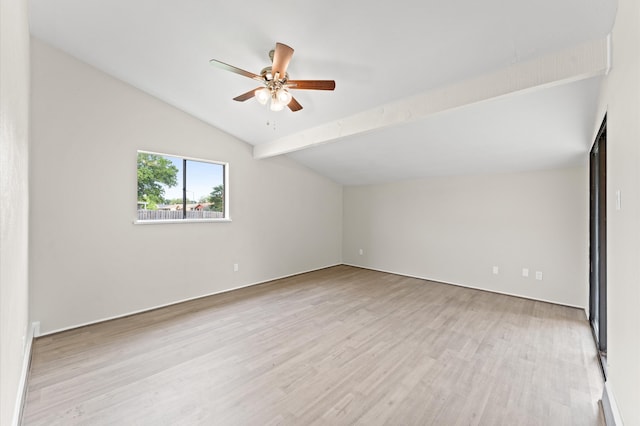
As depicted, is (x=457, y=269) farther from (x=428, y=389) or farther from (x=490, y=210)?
(x=428, y=389)

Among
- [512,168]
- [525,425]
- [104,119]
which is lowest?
[525,425]

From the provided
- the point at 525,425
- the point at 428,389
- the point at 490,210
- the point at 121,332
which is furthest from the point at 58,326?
the point at 490,210

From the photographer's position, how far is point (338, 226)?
21.6ft

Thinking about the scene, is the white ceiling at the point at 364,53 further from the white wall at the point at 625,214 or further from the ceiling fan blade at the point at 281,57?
the white wall at the point at 625,214

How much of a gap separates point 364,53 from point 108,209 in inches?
127

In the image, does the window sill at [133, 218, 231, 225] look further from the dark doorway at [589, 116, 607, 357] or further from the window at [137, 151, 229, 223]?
the dark doorway at [589, 116, 607, 357]

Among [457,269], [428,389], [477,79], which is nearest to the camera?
[428,389]

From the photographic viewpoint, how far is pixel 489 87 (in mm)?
2289

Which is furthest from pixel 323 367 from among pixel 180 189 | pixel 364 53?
pixel 180 189

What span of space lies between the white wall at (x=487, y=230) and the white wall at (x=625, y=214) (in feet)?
7.95

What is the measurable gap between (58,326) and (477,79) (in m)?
4.68

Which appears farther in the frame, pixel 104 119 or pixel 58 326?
pixel 104 119

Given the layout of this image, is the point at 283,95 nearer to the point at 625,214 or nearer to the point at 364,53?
the point at 364,53

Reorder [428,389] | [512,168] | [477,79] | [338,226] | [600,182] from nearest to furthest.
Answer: [428,389]
[477,79]
[600,182]
[512,168]
[338,226]
